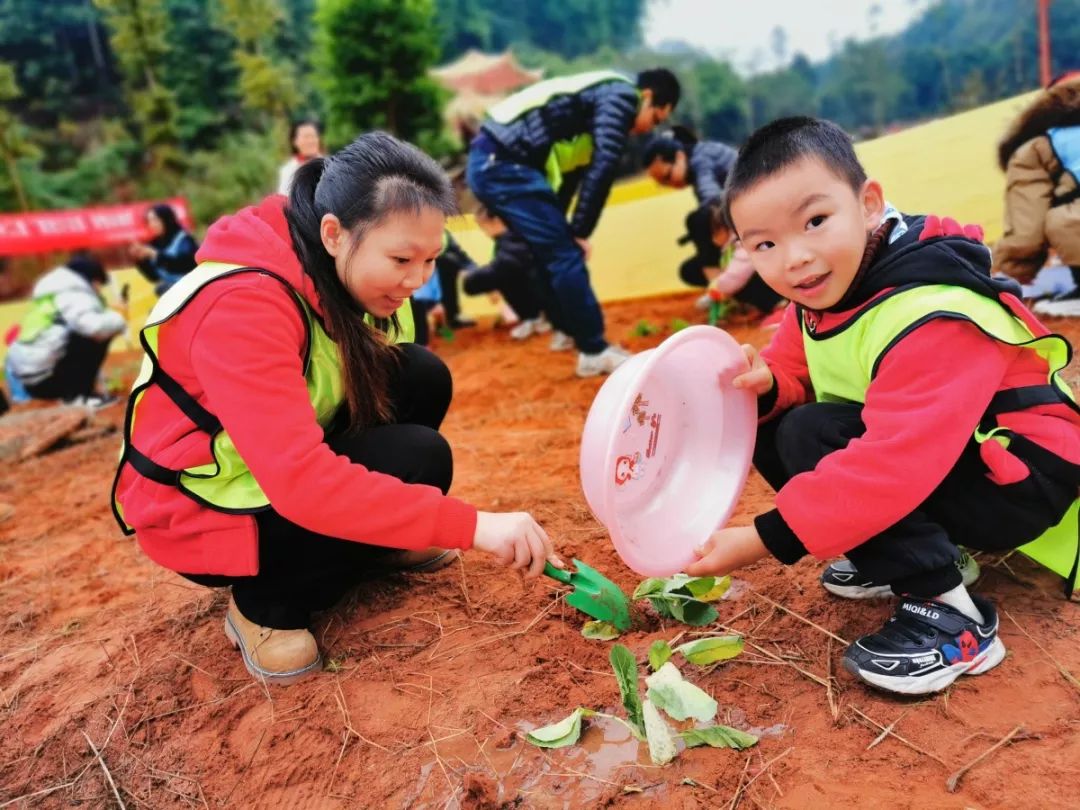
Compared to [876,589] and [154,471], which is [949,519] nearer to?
[876,589]

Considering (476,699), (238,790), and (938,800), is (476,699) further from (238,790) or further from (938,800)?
(938,800)

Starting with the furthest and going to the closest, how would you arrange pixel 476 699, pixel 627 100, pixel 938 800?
1. pixel 627 100
2. pixel 476 699
3. pixel 938 800

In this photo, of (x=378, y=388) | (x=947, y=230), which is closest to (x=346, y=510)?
(x=378, y=388)

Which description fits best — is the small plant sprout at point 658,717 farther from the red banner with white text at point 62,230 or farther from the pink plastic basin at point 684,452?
the red banner with white text at point 62,230

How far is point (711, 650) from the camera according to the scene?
161cm

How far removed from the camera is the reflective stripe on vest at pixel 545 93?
14.4ft

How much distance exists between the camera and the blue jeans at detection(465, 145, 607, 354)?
437 centimetres

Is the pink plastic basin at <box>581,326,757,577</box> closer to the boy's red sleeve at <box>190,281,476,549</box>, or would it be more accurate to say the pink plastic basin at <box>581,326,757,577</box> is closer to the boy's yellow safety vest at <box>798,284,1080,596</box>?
the boy's yellow safety vest at <box>798,284,1080,596</box>

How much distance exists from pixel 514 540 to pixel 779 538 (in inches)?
18.7

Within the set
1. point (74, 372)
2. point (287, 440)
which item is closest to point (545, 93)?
point (287, 440)

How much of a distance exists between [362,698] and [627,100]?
11.8 feet

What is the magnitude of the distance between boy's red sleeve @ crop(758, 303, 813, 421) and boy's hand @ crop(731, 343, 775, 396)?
0.13 feet

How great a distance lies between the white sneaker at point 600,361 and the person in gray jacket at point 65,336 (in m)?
3.48

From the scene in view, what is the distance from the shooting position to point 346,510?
151 cm
